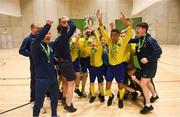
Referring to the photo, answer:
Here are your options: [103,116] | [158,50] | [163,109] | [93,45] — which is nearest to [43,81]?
[103,116]

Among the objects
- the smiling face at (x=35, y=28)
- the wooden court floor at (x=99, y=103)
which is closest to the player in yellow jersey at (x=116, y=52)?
the wooden court floor at (x=99, y=103)

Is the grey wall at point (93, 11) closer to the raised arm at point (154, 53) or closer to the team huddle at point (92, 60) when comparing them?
the team huddle at point (92, 60)

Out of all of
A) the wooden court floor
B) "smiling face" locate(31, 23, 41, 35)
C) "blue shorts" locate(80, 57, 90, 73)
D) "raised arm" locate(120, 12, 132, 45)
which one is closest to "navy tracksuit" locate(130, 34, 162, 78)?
"raised arm" locate(120, 12, 132, 45)

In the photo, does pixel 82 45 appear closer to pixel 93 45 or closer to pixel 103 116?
pixel 93 45

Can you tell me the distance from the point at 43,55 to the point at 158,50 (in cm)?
205

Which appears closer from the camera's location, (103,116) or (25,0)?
(103,116)

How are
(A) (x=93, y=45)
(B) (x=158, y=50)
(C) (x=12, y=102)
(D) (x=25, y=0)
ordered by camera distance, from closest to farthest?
1. (B) (x=158, y=50)
2. (A) (x=93, y=45)
3. (C) (x=12, y=102)
4. (D) (x=25, y=0)

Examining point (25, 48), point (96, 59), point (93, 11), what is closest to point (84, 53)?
point (96, 59)

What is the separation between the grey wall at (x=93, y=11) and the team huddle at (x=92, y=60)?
42.5 feet

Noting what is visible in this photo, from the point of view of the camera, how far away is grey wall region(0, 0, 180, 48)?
1750 cm

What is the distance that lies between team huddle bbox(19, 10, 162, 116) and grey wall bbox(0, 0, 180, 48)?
13.0m

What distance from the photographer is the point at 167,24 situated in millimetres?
17641

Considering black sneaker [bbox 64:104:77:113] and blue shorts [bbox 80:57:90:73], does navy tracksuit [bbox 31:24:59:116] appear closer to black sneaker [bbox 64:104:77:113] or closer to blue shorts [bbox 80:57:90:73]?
black sneaker [bbox 64:104:77:113]

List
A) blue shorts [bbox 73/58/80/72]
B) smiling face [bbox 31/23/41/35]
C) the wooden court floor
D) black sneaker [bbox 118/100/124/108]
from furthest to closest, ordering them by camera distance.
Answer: blue shorts [bbox 73/58/80/72] < black sneaker [bbox 118/100/124/108] < the wooden court floor < smiling face [bbox 31/23/41/35]
